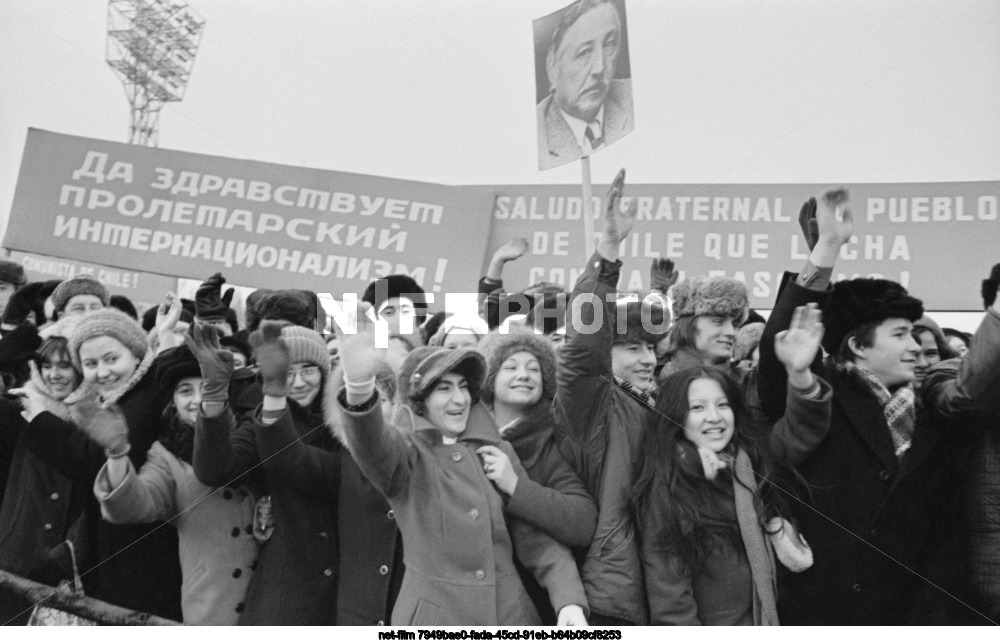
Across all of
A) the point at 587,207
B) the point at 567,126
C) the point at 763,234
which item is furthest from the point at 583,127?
the point at 763,234

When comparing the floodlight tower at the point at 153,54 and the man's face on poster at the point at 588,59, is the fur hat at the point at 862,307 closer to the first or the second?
the man's face on poster at the point at 588,59

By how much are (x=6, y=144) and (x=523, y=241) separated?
2878mm

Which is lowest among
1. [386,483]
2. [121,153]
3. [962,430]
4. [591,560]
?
[591,560]

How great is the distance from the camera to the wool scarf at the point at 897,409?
3.23m

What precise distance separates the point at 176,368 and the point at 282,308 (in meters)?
0.79

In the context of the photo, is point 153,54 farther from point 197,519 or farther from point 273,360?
point 197,519

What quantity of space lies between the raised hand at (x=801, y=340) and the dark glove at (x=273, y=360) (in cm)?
173

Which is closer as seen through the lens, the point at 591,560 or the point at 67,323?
the point at 591,560

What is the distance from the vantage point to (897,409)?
10.7ft

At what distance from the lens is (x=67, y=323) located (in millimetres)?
3711

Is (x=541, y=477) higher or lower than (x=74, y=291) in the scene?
lower

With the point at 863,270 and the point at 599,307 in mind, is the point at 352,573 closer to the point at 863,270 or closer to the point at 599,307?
the point at 599,307

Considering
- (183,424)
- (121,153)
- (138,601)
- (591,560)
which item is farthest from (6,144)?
(591,560)

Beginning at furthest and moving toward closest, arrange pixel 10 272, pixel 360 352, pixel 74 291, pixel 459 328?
pixel 10 272, pixel 74 291, pixel 459 328, pixel 360 352
